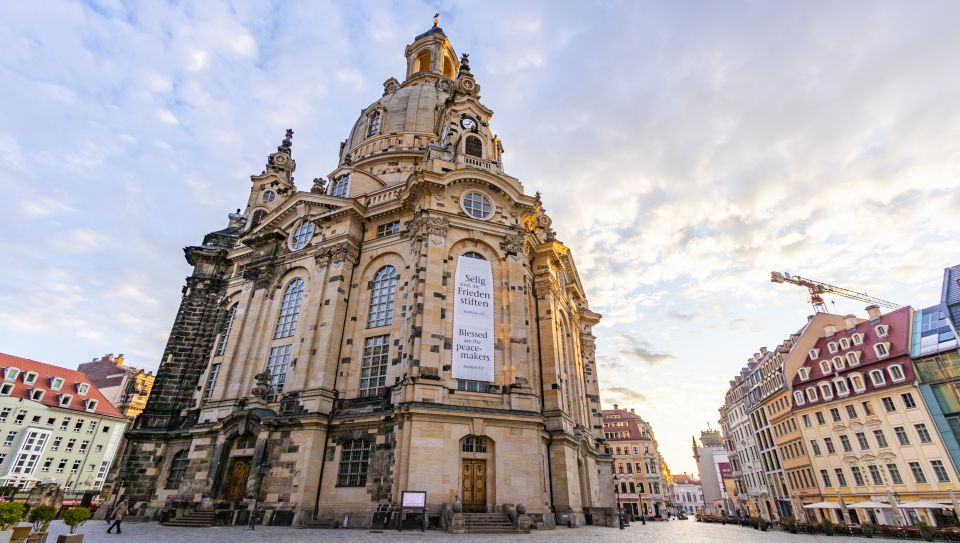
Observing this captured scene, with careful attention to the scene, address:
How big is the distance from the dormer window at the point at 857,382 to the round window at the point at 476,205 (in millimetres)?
42014

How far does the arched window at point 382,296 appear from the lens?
31.8m

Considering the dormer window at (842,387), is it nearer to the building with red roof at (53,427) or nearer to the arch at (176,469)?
the arch at (176,469)

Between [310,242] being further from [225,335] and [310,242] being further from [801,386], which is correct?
[801,386]

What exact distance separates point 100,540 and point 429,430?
1454 cm

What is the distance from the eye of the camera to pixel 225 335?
40.8 metres

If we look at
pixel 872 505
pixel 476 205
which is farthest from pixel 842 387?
pixel 476 205

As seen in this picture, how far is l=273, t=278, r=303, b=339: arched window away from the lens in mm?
34250

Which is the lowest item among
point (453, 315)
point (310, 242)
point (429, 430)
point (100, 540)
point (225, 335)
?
point (100, 540)

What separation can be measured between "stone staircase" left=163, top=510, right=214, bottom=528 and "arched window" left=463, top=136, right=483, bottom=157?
31.4 meters

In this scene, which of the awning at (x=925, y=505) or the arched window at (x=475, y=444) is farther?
the awning at (x=925, y=505)

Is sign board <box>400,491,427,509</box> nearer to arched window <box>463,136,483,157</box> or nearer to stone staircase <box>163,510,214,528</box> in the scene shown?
stone staircase <box>163,510,214,528</box>

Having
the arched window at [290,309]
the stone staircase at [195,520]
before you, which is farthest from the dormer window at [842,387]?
the stone staircase at [195,520]

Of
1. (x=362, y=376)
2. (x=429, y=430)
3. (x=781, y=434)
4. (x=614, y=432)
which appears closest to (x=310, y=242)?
(x=362, y=376)

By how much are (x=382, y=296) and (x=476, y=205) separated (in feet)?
31.7
